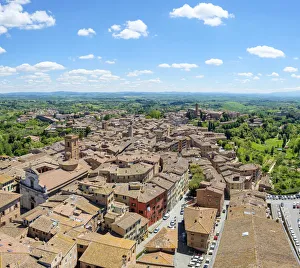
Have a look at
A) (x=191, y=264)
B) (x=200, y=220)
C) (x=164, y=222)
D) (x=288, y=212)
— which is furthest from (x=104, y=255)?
(x=288, y=212)

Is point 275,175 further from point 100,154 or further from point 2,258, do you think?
point 2,258

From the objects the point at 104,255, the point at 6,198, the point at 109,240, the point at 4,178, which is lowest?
the point at 104,255

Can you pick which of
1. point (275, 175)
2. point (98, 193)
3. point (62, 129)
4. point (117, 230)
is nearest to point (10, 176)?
point (98, 193)

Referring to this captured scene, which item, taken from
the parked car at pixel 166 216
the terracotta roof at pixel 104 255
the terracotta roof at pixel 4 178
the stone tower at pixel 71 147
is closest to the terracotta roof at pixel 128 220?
the terracotta roof at pixel 104 255

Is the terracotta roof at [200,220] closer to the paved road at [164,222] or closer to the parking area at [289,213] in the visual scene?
the paved road at [164,222]

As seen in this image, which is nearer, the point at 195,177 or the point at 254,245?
the point at 254,245

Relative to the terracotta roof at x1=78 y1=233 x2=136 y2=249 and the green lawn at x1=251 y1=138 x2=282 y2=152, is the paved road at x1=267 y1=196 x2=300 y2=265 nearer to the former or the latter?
the terracotta roof at x1=78 y1=233 x2=136 y2=249

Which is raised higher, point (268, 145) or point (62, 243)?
point (62, 243)

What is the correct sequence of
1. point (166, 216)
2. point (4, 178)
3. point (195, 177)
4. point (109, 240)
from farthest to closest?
1. point (195, 177)
2. point (4, 178)
3. point (166, 216)
4. point (109, 240)

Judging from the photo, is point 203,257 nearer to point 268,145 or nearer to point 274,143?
point 268,145
